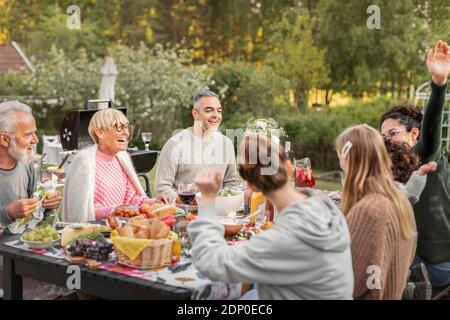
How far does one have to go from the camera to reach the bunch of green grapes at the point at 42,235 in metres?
2.78

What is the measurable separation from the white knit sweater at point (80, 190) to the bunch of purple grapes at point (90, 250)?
38.6 inches

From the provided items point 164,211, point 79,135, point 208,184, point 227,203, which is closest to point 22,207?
point 164,211

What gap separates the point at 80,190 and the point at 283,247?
1859mm

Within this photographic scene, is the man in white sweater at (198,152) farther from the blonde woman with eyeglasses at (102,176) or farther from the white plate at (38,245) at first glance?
the white plate at (38,245)

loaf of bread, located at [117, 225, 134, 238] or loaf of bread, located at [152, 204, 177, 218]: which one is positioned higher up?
loaf of bread, located at [117, 225, 134, 238]

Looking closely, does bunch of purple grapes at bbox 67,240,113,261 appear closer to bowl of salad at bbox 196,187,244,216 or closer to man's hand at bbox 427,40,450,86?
bowl of salad at bbox 196,187,244,216

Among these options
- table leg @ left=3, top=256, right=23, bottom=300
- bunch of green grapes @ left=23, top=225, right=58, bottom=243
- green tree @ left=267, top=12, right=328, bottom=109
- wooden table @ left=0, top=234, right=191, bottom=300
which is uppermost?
green tree @ left=267, top=12, right=328, bottom=109

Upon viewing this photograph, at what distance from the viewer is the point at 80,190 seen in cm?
362

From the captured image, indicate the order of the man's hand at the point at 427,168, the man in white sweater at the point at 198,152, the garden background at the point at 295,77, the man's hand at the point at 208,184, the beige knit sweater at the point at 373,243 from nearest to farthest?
the man's hand at the point at 208,184 → the beige knit sweater at the point at 373,243 → the man's hand at the point at 427,168 → the man in white sweater at the point at 198,152 → the garden background at the point at 295,77

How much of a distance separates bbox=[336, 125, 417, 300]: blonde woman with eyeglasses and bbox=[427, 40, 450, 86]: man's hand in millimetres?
753

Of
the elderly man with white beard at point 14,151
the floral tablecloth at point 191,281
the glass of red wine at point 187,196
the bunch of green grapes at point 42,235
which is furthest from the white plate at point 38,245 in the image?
the glass of red wine at point 187,196

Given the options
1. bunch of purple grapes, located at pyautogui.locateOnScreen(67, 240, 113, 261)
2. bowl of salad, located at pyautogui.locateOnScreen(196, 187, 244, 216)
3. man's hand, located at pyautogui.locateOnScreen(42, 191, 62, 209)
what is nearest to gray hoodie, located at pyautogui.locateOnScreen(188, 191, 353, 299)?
bunch of purple grapes, located at pyautogui.locateOnScreen(67, 240, 113, 261)

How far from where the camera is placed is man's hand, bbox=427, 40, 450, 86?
10.1 ft
